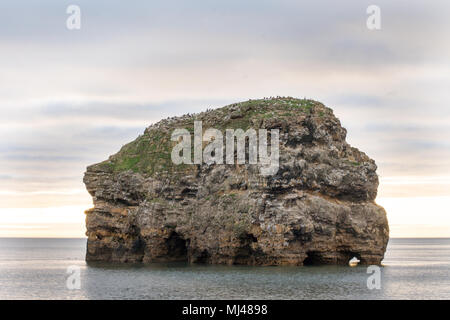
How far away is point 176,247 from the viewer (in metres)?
77.9

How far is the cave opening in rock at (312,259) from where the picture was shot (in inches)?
2720

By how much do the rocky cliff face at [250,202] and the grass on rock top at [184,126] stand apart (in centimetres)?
14

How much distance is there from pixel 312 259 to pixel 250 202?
889 cm

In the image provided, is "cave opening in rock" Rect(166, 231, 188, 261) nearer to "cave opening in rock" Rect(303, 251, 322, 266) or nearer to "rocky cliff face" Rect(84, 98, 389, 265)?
"rocky cliff face" Rect(84, 98, 389, 265)

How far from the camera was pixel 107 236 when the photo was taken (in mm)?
78625

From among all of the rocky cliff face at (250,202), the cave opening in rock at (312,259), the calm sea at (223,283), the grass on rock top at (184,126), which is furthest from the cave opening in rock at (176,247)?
the cave opening in rock at (312,259)

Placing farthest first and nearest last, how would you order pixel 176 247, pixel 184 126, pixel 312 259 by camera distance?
pixel 184 126, pixel 176 247, pixel 312 259

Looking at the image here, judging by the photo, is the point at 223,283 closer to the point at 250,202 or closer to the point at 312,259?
the point at 250,202

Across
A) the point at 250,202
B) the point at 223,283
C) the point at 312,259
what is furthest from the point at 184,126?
the point at 223,283

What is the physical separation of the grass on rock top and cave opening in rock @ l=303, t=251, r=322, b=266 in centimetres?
1457

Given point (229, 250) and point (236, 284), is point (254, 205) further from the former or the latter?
point (236, 284)

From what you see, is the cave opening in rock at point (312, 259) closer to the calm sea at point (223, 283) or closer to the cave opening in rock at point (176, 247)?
the calm sea at point (223, 283)
